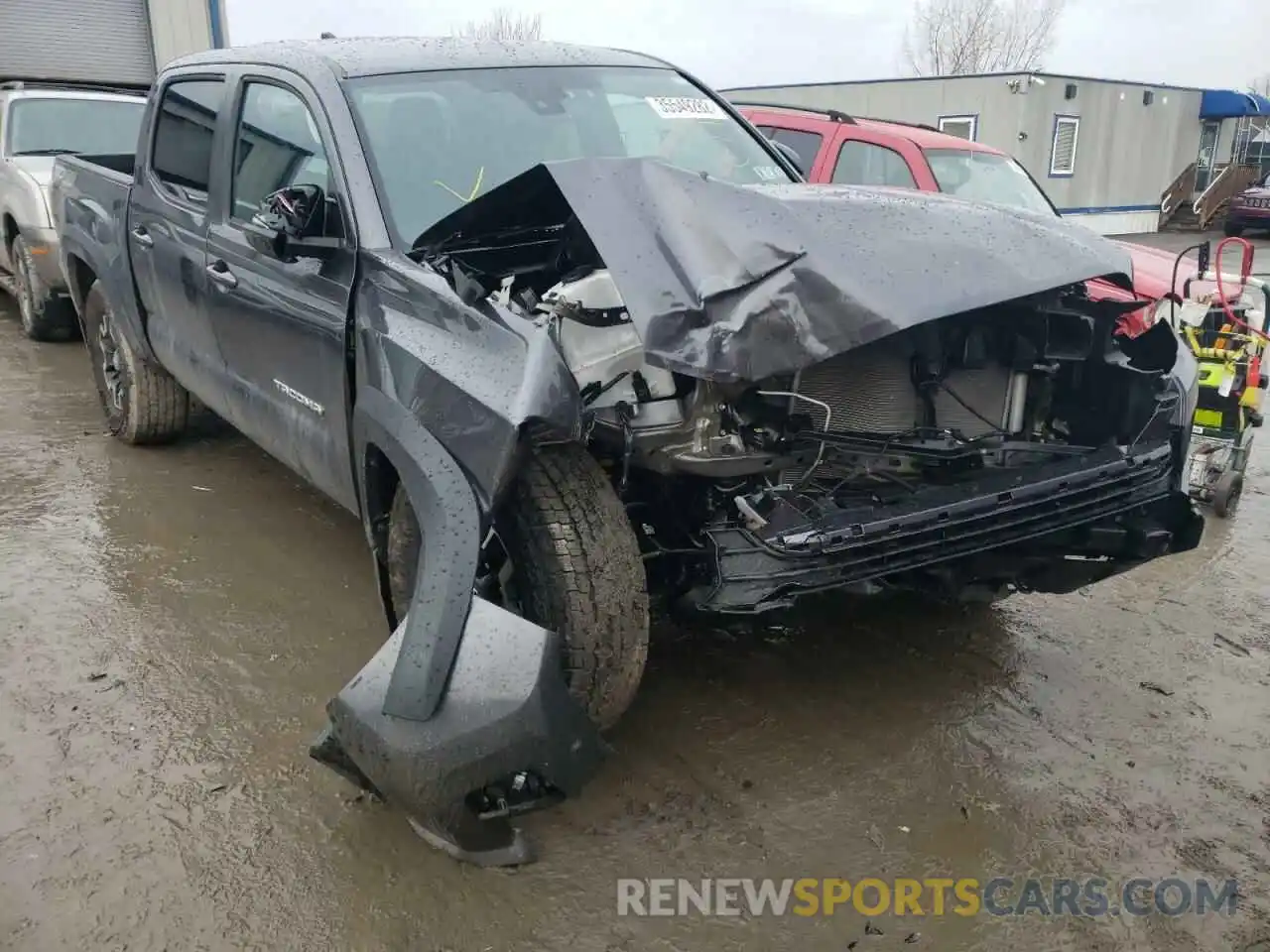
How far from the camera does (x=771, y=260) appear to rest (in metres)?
2.28

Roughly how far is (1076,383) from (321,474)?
237cm

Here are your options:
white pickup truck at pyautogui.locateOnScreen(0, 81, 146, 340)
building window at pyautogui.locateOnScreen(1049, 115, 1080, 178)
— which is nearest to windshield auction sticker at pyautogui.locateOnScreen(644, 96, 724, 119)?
white pickup truck at pyautogui.locateOnScreen(0, 81, 146, 340)

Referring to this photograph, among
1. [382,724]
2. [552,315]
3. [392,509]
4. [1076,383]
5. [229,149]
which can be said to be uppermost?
[229,149]

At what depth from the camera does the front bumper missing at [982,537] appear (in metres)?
2.32

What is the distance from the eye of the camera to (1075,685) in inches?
127

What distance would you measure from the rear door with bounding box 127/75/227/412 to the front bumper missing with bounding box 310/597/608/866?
6.94 ft

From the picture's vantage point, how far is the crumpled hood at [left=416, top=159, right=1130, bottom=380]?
2.20 meters

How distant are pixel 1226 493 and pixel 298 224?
4.18m

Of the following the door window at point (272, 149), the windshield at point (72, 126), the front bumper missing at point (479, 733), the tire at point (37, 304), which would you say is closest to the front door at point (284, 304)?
the door window at point (272, 149)

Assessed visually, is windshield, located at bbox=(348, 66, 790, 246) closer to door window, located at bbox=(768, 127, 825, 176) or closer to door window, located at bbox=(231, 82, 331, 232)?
door window, located at bbox=(231, 82, 331, 232)

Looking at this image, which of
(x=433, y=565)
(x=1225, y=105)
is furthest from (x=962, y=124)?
(x=433, y=565)

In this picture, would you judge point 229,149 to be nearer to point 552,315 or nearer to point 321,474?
point 321,474

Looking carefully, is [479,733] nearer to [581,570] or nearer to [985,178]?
[581,570]

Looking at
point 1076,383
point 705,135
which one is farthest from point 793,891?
point 705,135
